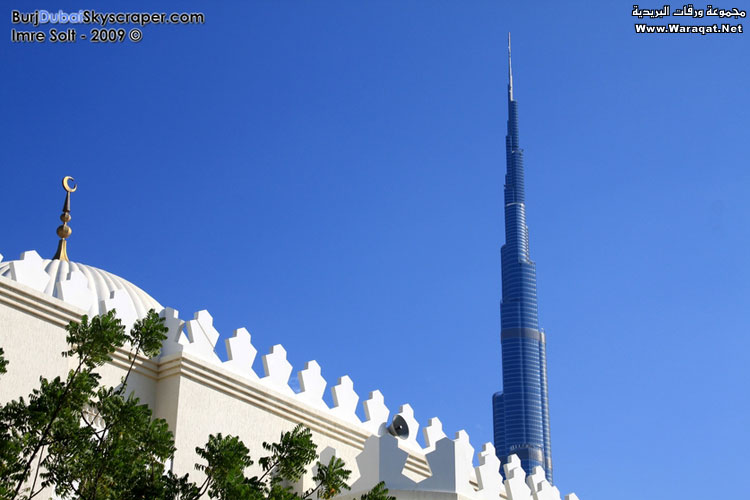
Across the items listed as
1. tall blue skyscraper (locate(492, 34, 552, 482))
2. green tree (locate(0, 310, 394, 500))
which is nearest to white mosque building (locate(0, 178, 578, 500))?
green tree (locate(0, 310, 394, 500))

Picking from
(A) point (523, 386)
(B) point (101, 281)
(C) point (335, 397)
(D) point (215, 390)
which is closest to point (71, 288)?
(D) point (215, 390)

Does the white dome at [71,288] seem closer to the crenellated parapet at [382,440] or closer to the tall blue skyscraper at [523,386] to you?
the crenellated parapet at [382,440]

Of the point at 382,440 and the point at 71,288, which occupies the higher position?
the point at 71,288

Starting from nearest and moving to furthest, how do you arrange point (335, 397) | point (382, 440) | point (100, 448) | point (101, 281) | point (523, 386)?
point (100, 448)
point (382, 440)
point (335, 397)
point (101, 281)
point (523, 386)

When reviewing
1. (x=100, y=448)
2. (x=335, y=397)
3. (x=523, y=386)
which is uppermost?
(x=523, y=386)

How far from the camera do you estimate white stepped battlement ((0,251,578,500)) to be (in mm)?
12211

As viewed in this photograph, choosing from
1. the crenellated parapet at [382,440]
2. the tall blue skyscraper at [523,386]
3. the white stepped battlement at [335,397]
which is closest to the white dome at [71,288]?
the white stepped battlement at [335,397]

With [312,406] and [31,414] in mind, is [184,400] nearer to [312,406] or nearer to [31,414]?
[312,406]

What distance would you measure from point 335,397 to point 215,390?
2277 millimetres

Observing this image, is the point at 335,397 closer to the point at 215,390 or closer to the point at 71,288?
the point at 215,390

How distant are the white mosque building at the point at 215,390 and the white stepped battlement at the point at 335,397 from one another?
0.05ft

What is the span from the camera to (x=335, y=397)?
48.1 ft

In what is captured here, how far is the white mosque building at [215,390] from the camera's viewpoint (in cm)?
1177

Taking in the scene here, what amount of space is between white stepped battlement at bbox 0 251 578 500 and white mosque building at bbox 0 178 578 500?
2cm
